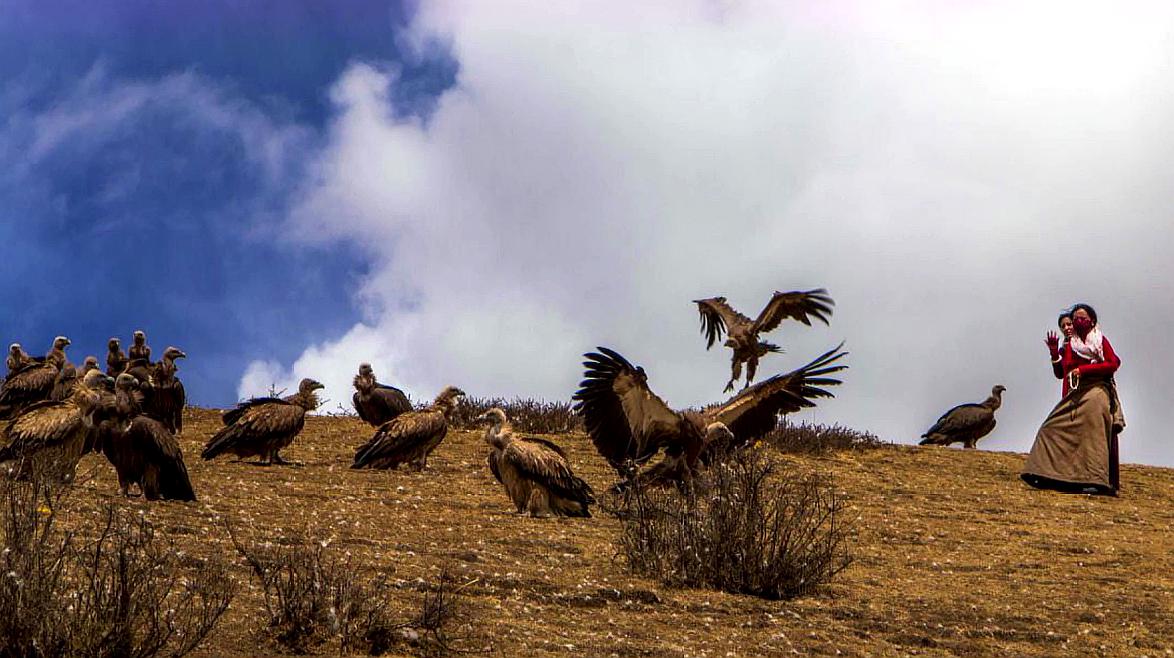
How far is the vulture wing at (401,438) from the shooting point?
53.1ft

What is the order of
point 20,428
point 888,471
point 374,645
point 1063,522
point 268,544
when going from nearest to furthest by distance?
point 374,645 → point 268,544 → point 20,428 → point 1063,522 → point 888,471

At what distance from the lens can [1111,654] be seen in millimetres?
9242

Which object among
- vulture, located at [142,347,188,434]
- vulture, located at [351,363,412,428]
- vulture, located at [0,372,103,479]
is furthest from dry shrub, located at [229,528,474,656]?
vulture, located at [351,363,412,428]

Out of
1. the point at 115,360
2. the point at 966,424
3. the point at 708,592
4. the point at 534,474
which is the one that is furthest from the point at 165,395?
the point at 966,424

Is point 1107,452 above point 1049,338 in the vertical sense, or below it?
below

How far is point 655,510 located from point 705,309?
466 inches

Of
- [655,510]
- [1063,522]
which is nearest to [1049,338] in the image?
[1063,522]

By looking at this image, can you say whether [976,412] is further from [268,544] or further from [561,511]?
[268,544]

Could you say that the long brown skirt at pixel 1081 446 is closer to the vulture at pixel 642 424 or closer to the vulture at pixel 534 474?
the vulture at pixel 642 424

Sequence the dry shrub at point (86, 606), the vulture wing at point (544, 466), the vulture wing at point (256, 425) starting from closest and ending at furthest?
the dry shrub at point (86, 606), the vulture wing at point (544, 466), the vulture wing at point (256, 425)

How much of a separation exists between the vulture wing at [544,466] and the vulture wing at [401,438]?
323 cm

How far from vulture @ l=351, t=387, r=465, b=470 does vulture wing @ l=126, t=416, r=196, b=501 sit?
397 cm

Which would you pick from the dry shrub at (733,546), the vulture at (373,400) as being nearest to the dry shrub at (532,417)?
the vulture at (373,400)

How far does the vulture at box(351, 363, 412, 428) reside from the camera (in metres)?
20.2
